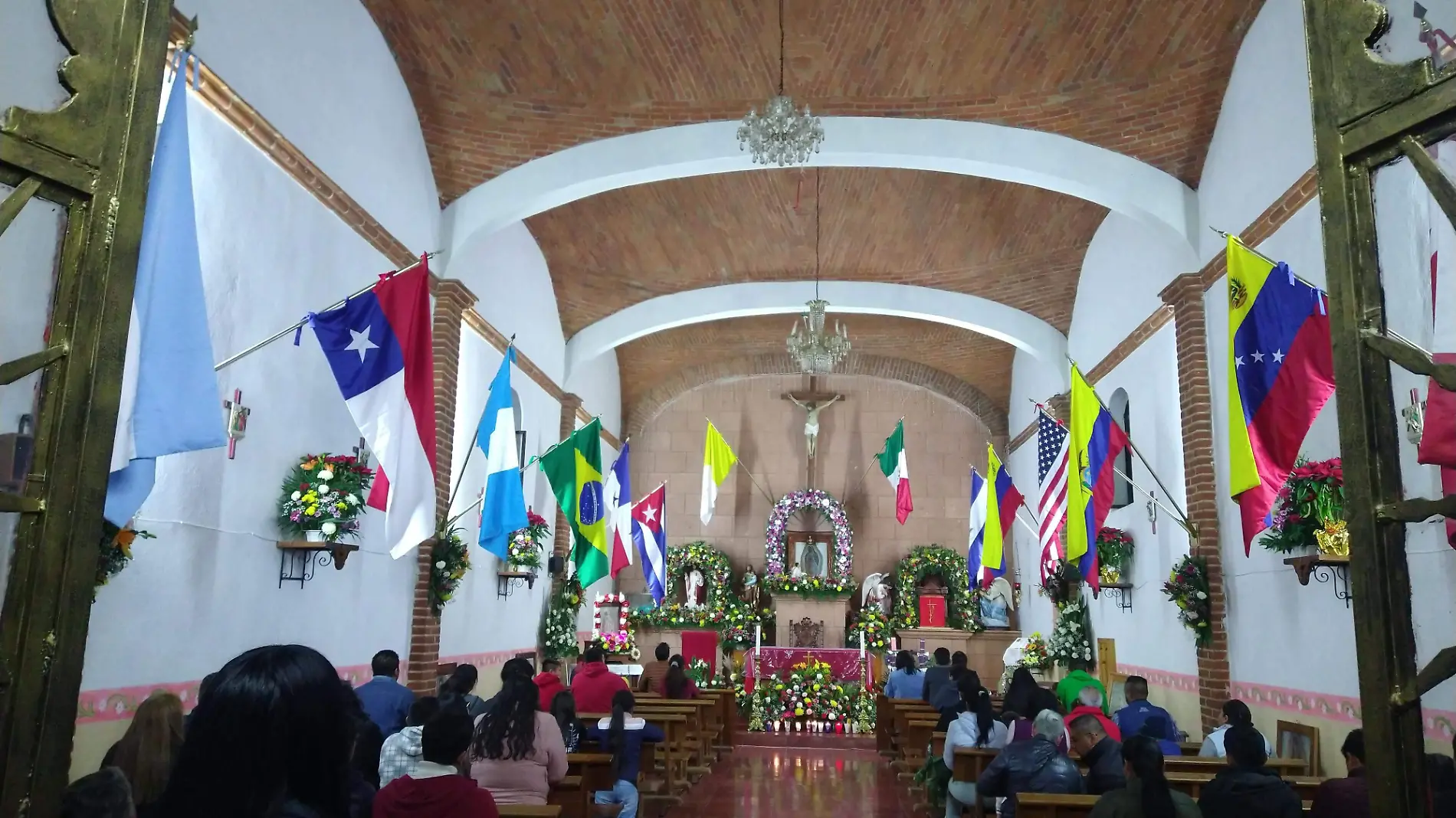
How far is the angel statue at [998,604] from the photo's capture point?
1778 cm

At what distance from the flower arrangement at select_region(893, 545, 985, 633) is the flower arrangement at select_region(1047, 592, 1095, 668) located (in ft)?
14.0

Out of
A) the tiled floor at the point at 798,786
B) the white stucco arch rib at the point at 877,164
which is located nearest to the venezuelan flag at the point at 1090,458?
the white stucco arch rib at the point at 877,164

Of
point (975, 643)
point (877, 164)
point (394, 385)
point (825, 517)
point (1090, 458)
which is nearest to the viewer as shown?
point (394, 385)

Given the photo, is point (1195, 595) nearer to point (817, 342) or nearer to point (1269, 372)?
point (1269, 372)

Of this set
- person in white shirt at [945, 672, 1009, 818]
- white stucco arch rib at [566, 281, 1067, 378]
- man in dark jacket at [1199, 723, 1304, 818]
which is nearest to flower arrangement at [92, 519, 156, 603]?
man in dark jacket at [1199, 723, 1304, 818]

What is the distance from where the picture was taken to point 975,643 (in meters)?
17.4

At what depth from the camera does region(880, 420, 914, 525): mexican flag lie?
711 inches

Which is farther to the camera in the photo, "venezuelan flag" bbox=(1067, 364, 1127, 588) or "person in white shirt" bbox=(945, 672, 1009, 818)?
"venezuelan flag" bbox=(1067, 364, 1127, 588)

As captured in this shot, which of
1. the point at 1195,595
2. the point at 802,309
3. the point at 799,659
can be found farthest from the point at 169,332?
the point at 799,659

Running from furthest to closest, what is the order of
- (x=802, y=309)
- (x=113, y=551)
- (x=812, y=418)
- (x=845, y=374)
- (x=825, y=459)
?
(x=845, y=374) < (x=825, y=459) < (x=812, y=418) < (x=802, y=309) < (x=113, y=551)

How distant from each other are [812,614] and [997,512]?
469cm

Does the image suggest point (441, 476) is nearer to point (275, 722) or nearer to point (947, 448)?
point (275, 722)

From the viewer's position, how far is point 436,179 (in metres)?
10.6

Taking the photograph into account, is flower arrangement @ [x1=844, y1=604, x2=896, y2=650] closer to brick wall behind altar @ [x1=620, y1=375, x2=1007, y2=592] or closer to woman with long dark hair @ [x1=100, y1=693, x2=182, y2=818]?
brick wall behind altar @ [x1=620, y1=375, x2=1007, y2=592]
